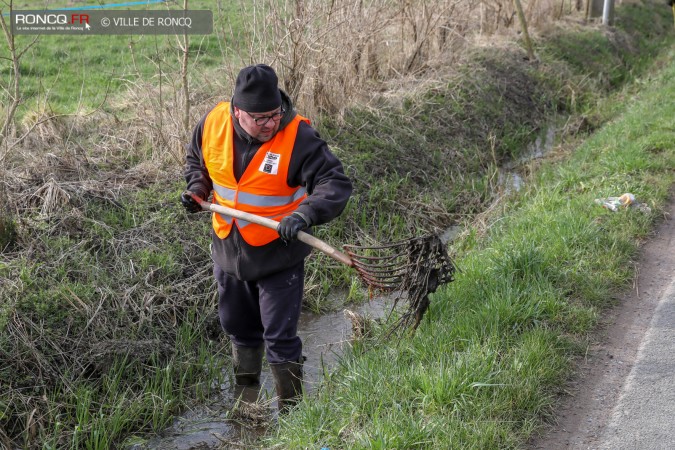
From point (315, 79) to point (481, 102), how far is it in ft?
9.46

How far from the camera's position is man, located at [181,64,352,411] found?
402 centimetres

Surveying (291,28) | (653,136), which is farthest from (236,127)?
(653,136)

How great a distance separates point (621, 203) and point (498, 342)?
8.66 feet

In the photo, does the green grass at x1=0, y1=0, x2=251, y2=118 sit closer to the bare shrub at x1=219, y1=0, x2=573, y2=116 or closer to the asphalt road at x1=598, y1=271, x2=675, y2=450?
the bare shrub at x1=219, y1=0, x2=573, y2=116

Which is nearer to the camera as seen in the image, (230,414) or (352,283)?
(230,414)

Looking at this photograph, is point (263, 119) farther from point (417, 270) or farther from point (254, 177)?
point (417, 270)

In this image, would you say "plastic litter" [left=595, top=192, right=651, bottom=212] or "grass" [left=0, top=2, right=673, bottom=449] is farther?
"plastic litter" [left=595, top=192, right=651, bottom=212]

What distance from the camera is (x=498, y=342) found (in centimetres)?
425

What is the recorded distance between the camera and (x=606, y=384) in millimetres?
4164

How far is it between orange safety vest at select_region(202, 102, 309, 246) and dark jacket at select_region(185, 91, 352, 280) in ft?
0.13

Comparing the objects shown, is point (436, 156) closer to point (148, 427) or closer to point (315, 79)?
point (315, 79)

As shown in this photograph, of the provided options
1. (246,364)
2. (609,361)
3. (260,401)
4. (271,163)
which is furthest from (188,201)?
(609,361)

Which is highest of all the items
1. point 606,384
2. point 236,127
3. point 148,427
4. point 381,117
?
point 236,127

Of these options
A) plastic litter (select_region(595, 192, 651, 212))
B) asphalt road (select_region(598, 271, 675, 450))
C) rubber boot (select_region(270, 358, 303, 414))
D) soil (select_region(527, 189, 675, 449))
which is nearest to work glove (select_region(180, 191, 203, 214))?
rubber boot (select_region(270, 358, 303, 414))
